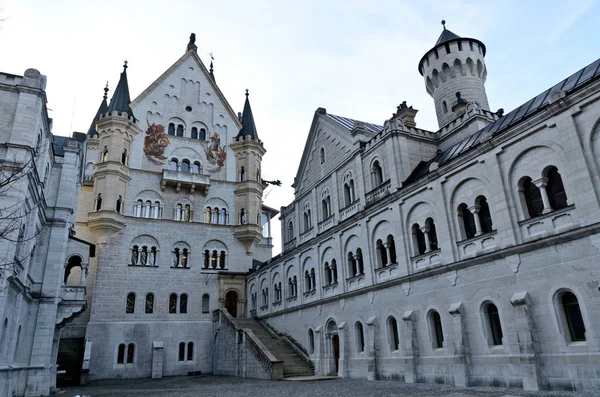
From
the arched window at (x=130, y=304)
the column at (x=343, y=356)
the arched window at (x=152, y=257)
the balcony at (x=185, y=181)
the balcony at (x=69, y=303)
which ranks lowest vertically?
the column at (x=343, y=356)

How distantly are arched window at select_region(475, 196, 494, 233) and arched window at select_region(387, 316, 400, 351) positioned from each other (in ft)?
24.2

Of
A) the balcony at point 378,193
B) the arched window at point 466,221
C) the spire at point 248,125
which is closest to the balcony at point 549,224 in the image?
the arched window at point 466,221

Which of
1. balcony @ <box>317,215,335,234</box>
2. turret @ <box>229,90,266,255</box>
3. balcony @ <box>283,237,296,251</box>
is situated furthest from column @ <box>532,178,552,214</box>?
turret @ <box>229,90,266,255</box>

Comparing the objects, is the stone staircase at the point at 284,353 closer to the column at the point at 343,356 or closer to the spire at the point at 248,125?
the column at the point at 343,356

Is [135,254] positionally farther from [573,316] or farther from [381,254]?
[573,316]

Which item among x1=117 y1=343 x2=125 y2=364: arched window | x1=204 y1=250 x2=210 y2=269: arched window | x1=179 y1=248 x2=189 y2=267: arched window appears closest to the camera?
x1=117 y1=343 x2=125 y2=364: arched window

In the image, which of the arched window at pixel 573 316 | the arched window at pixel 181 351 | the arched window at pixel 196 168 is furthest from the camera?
the arched window at pixel 196 168

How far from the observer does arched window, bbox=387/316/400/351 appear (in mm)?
22973

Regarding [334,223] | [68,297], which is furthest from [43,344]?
[334,223]

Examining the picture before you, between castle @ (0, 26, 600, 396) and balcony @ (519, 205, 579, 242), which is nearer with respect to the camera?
balcony @ (519, 205, 579, 242)

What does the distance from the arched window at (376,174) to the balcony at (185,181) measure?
21302mm

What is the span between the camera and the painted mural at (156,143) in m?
43.8

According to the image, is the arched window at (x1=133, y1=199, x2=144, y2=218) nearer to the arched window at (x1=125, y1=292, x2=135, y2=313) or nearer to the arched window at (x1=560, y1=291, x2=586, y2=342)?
the arched window at (x1=125, y1=292, x2=135, y2=313)

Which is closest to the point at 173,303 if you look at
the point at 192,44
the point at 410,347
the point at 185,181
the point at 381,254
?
the point at 185,181
